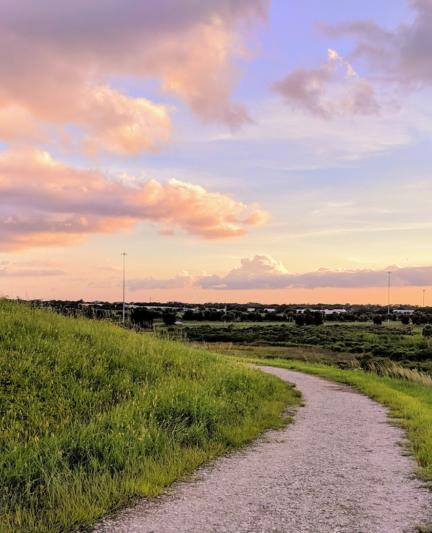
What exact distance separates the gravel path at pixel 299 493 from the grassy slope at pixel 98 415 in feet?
1.39

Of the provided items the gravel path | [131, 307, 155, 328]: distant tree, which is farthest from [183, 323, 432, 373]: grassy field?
the gravel path

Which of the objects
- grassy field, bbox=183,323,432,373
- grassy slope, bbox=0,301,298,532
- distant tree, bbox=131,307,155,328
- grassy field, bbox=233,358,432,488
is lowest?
grassy field, bbox=183,323,432,373

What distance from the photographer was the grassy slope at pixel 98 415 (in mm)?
6102

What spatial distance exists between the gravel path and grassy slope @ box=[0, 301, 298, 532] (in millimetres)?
425

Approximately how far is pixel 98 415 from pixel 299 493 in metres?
3.61

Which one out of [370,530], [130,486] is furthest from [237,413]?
[370,530]

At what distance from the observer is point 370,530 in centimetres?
535

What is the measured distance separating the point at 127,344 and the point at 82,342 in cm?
153

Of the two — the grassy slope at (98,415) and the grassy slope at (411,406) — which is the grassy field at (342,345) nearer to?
the grassy slope at (411,406)

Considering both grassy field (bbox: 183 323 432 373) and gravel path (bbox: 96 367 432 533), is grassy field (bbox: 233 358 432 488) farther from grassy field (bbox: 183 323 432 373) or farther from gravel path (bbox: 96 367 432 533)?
grassy field (bbox: 183 323 432 373)

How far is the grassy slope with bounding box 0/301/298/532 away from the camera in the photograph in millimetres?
6102

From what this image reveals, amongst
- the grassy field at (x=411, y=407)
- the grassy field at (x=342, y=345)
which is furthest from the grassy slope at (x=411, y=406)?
the grassy field at (x=342, y=345)

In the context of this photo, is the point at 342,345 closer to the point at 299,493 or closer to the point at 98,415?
the point at 98,415

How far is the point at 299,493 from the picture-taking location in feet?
21.6
